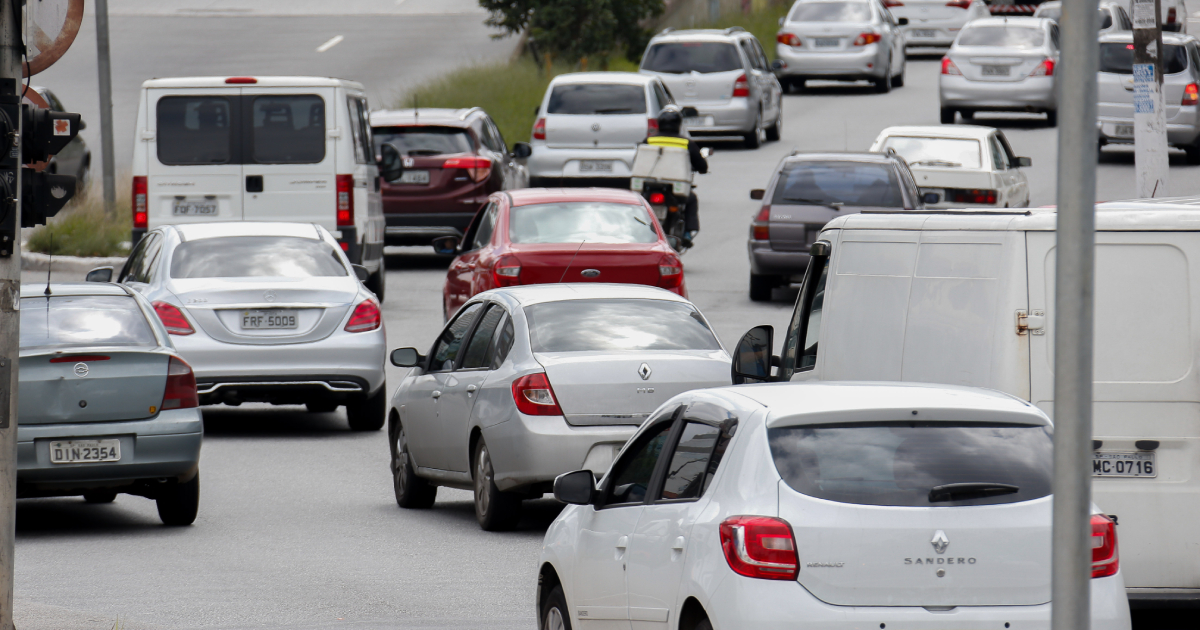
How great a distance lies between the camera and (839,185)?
2094cm

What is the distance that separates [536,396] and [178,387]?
2079 mm

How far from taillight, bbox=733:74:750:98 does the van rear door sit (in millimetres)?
14117

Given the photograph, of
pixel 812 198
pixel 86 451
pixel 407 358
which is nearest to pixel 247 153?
pixel 812 198

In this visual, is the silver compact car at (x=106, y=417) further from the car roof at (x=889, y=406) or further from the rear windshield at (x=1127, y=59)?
the rear windshield at (x=1127, y=59)

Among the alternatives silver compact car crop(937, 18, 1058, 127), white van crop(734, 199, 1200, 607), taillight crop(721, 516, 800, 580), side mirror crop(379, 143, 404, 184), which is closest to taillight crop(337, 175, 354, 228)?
side mirror crop(379, 143, 404, 184)

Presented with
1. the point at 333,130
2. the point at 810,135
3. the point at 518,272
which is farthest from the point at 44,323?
the point at 810,135

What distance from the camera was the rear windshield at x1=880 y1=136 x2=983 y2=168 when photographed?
23531 millimetres

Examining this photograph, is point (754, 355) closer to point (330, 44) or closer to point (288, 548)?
point (288, 548)

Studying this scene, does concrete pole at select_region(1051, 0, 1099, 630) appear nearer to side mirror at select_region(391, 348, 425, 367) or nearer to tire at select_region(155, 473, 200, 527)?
tire at select_region(155, 473, 200, 527)

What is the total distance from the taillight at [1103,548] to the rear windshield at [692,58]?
87.7ft

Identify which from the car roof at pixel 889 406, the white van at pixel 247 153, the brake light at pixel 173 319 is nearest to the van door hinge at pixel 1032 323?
the car roof at pixel 889 406

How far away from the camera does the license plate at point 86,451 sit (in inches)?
415

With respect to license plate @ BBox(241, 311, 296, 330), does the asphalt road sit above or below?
below

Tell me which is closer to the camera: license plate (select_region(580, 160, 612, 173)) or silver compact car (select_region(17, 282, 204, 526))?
silver compact car (select_region(17, 282, 204, 526))
